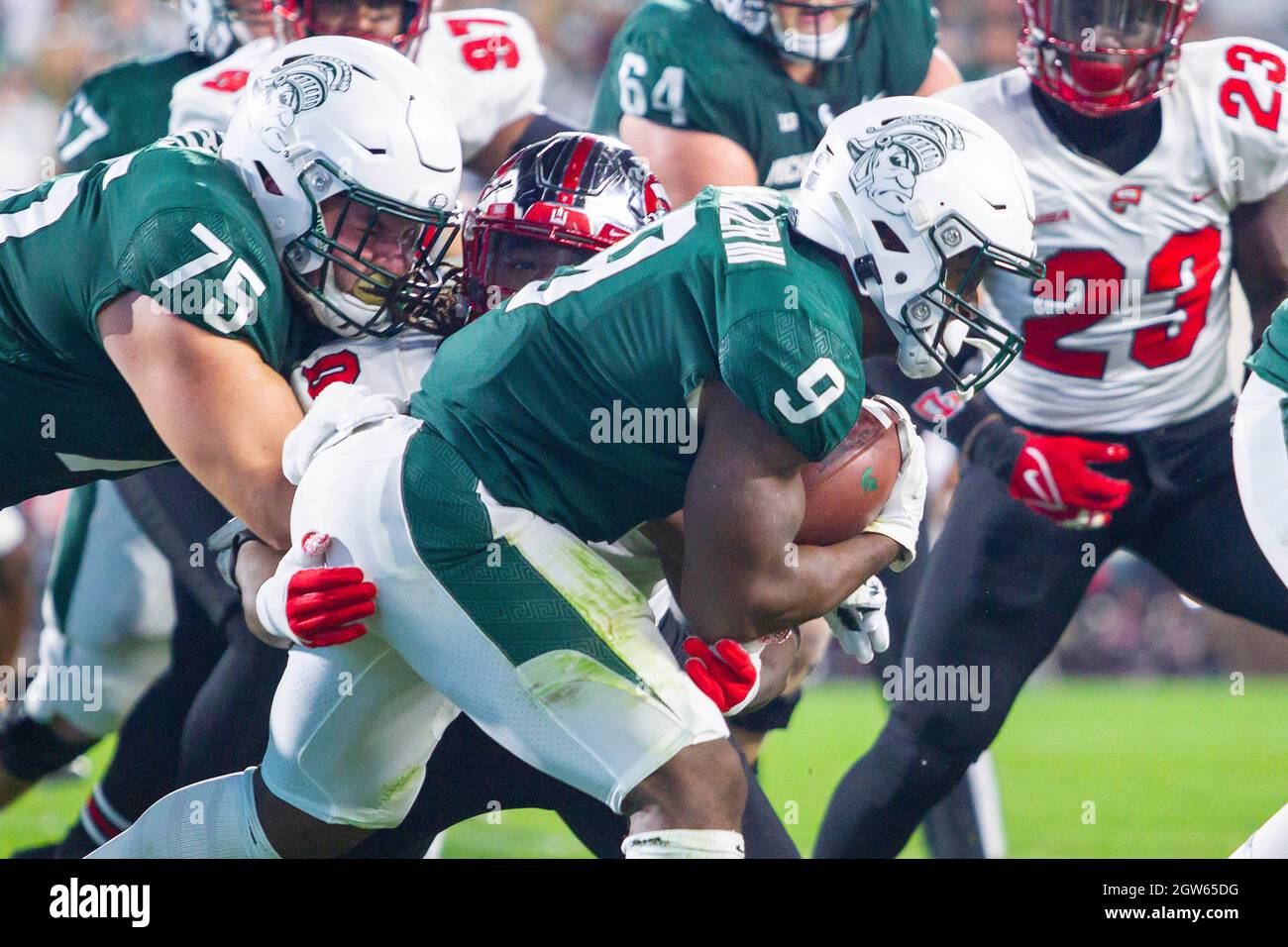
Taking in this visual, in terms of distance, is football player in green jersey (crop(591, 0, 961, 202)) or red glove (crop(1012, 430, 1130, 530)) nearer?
red glove (crop(1012, 430, 1130, 530))

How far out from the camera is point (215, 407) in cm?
229

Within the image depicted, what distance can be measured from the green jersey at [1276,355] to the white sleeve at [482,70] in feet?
4.90

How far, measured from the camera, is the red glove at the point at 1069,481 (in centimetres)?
288

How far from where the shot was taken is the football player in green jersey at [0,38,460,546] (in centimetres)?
230

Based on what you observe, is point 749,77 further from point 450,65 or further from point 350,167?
point 350,167

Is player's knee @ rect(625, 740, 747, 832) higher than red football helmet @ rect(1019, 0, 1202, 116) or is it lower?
lower

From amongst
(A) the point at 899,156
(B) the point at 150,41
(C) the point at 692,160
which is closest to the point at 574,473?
(A) the point at 899,156

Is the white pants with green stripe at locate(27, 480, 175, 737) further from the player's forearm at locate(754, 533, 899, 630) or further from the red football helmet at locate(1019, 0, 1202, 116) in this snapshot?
the red football helmet at locate(1019, 0, 1202, 116)

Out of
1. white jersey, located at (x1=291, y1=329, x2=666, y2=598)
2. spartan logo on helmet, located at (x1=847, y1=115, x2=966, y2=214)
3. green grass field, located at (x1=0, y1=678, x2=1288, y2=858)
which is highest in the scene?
spartan logo on helmet, located at (x1=847, y1=115, x2=966, y2=214)

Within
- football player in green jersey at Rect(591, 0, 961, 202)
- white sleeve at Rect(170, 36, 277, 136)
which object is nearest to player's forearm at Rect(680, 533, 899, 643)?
football player in green jersey at Rect(591, 0, 961, 202)

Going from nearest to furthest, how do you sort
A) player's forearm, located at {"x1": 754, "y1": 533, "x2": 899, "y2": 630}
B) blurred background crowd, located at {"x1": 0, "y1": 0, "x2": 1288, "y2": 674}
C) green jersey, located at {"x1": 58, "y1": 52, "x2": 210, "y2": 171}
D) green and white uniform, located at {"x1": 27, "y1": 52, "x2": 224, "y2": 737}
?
player's forearm, located at {"x1": 754, "y1": 533, "x2": 899, "y2": 630}
green and white uniform, located at {"x1": 27, "y1": 52, "x2": 224, "y2": 737}
green jersey, located at {"x1": 58, "y1": 52, "x2": 210, "y2": 171}
blurred background crowd, located at {"x1": 0, "y1": 0, "x2": 1288, "y2": 674}

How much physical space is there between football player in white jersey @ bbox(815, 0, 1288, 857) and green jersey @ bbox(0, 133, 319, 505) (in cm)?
119
